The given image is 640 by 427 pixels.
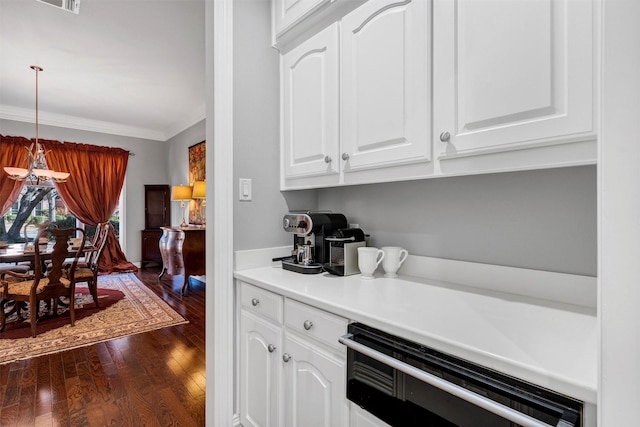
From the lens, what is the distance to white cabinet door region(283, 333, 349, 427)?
3.33ft

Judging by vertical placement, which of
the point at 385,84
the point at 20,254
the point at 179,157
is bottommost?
the point at 20,254

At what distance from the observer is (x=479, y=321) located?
34.5 inches

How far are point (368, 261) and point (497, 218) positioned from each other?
21.6 inches

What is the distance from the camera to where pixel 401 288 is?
1.24 metres

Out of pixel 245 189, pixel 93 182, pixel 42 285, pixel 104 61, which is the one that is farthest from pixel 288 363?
pixel 93 182

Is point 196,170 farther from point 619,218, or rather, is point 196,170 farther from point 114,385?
point 619,218

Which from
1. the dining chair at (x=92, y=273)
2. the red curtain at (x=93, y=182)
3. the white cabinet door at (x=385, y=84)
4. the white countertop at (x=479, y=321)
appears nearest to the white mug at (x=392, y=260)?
the white countertop at (x=479, y=321)

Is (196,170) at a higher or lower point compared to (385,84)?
higher

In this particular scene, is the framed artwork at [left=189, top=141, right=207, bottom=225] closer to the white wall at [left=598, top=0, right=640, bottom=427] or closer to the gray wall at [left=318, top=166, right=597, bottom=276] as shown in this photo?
the gray wall at [left=318, top=166, right=597, bottom=276]

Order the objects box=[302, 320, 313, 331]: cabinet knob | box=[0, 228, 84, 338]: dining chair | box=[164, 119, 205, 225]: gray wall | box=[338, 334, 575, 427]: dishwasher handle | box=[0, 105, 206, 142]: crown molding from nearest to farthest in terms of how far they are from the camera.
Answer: box=[338, 334, 575, 427]: dishwasher handle < box=[302, 320, 313, 331]: cabinet knob < box=[0, 228, 84, 338]: dining chair < box=[0, 105, 206, 142]: crown molding < box=[164, 119, 205, 225]: gray wall

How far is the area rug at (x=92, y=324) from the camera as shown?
2582 millimetres

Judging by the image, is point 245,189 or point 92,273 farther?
point 92,273

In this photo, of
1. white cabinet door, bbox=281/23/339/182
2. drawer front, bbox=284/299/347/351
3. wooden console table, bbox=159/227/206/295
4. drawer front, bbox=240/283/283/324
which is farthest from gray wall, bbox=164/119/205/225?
drawer front, bbox=284/299/347/351

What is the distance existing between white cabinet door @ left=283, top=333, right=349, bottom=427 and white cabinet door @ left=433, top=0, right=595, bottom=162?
0.83m
